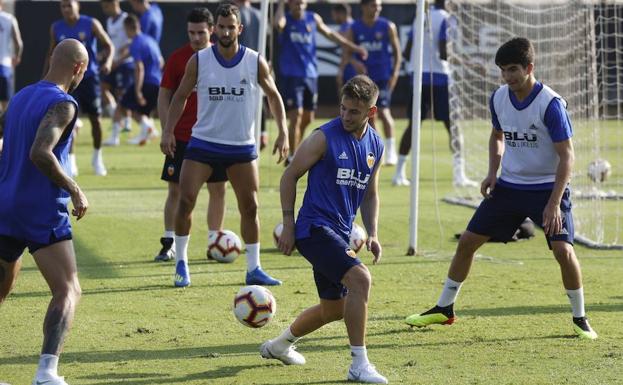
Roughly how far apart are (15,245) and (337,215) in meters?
1.85

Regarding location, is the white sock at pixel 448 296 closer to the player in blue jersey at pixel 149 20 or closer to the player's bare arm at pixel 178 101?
the player's bare arm at pixel 178 101

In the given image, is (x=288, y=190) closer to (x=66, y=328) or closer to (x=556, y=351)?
(x=66, y=328)

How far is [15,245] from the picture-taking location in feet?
21.9

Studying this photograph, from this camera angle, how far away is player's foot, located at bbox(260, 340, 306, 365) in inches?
287

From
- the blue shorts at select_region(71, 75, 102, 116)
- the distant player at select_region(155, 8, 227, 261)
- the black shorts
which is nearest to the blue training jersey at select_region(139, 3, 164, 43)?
the blue shorts at select_region(71, 75, 102, 116)

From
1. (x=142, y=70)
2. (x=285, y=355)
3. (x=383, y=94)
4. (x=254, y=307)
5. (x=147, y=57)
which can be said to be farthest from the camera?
(x=142, y=70)

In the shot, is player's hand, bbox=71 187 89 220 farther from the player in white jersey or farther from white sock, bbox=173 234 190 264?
white sock, bbox=173 234 190 264

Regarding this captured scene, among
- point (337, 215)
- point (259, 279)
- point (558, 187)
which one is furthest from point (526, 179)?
point (259, 279)

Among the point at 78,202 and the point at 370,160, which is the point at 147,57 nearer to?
the point at 370,160

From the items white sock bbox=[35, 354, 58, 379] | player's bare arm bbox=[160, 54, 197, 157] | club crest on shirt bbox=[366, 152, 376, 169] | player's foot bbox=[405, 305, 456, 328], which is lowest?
white sock bbox=[35, 354, 58, 379]

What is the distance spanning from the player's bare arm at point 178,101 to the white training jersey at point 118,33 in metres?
13.3

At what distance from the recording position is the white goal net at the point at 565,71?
1441cm

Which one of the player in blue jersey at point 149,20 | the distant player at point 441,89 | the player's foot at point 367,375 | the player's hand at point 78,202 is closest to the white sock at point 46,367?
the player's hand at point 78,202

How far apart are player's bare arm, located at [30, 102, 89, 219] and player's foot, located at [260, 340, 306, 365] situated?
1512 mm
